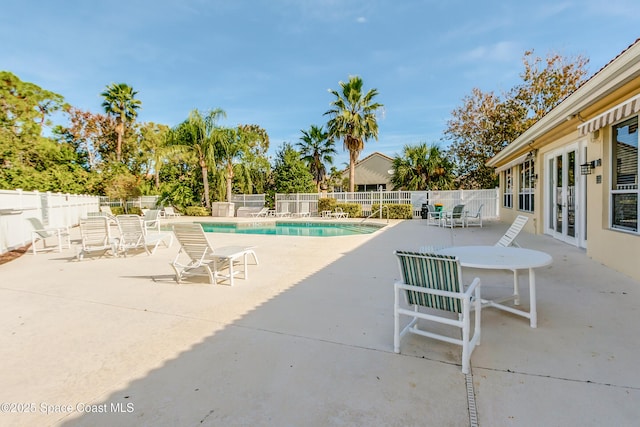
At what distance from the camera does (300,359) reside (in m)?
2.64

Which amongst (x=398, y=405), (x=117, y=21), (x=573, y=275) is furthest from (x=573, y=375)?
(x=117, y=21)

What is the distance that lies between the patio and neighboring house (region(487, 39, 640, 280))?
1.05 metres

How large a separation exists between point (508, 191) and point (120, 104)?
29.7m

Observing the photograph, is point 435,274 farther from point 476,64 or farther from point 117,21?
point 476,64

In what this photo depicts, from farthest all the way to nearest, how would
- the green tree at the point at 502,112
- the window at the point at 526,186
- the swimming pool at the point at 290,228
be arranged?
the green tree at the point at 502,112, the swimming pool at the point at 290,228, the window at the point at 526,186

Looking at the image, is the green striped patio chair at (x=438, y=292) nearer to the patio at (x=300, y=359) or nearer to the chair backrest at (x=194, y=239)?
the patio at (x=300, y=359)

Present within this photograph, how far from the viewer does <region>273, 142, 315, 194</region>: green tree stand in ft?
72.6

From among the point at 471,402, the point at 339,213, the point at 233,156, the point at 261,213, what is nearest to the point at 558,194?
the point at 471,402

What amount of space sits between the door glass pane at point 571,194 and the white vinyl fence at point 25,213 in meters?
13.9

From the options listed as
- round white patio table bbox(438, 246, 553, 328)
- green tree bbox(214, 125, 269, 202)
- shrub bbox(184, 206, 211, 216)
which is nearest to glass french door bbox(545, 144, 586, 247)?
round white patio table bbox(438, 246, 553, 328)

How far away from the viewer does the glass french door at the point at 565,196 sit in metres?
7.13

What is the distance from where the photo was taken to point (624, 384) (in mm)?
2188

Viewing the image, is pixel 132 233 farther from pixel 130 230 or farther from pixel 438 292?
pixel 438 292

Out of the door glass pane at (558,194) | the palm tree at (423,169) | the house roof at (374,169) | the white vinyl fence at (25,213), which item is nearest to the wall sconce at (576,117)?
the door glass pane at (558,194)
